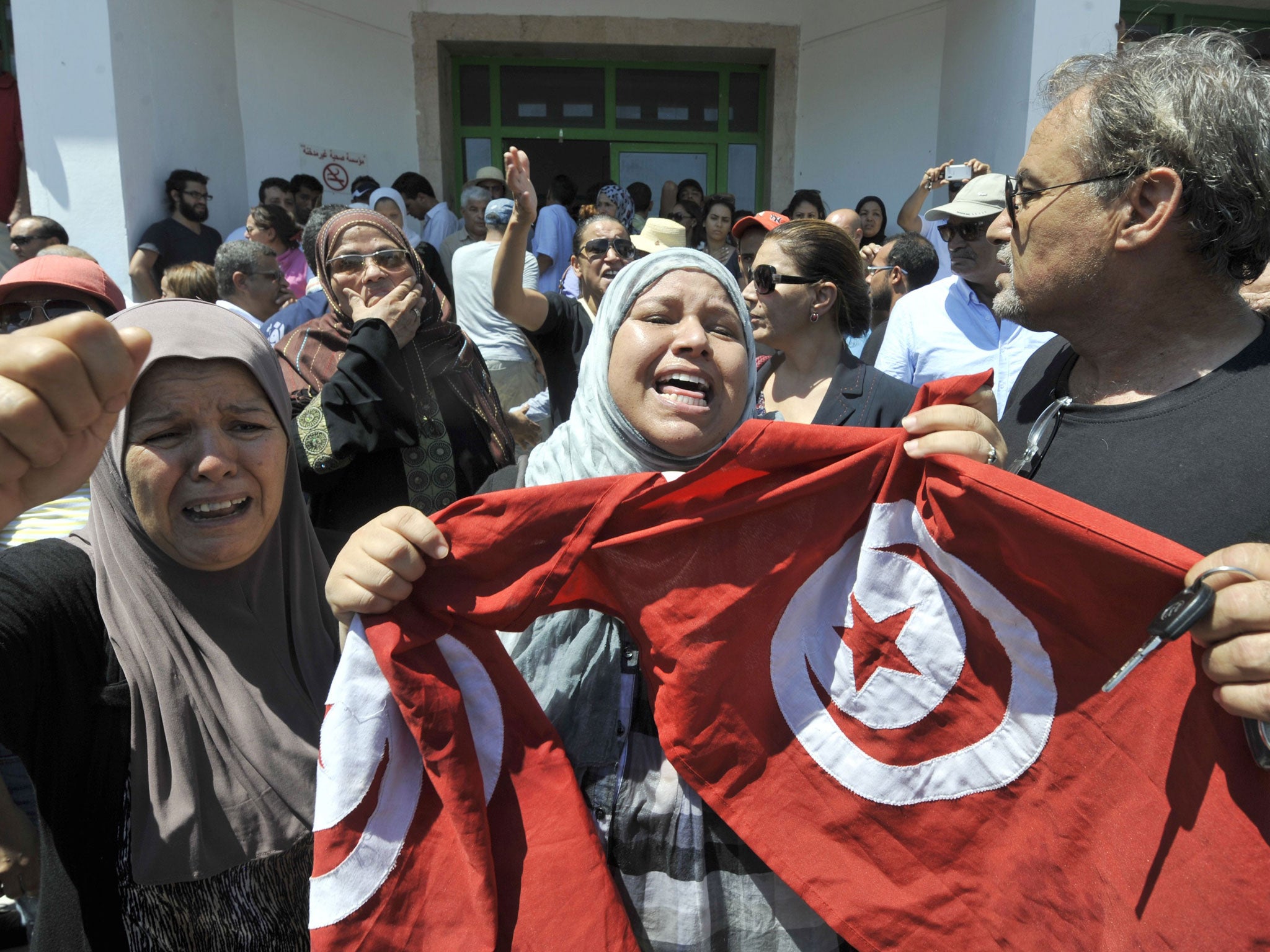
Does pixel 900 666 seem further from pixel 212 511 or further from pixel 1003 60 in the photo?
pixel 1003 60

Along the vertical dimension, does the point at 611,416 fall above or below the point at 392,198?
below

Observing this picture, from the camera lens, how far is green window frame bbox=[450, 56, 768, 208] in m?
12.0

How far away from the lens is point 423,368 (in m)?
3.18

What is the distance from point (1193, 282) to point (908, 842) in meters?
1.10

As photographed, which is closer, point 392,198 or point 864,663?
point 864,663

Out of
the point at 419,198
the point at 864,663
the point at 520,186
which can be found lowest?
the point at 864,663

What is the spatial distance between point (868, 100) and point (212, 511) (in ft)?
34.8

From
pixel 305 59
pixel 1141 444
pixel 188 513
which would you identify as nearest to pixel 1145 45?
pixel 1141 444

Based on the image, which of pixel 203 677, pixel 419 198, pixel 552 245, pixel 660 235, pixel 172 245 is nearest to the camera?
pixel 203 677

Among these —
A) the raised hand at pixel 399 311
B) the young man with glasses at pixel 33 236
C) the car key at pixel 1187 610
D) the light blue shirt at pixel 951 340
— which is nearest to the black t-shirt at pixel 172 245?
the young man with glasses at pixel 33 236

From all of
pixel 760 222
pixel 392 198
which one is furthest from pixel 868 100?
pixel 760 222

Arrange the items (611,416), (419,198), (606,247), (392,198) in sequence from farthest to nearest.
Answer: (419,198)
(392,198)
(606,247)
(611,416)

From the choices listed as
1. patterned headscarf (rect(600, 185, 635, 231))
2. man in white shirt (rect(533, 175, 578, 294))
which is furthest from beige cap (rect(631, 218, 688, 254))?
patterned headscarf (rect(600, 185, 635, 231))

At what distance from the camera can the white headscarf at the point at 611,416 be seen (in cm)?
190
